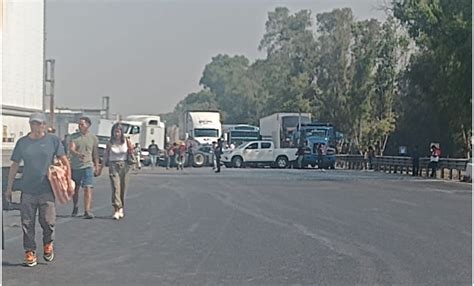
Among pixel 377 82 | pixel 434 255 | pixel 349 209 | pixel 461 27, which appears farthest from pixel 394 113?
pixel 434 255

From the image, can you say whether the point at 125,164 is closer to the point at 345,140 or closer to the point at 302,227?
the point at 302,227

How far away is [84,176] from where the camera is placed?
54.9 feet

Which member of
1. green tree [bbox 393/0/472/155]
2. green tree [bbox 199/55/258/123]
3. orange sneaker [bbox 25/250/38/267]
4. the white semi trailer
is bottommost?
orange sneaker [bbox 25/250/38/267]

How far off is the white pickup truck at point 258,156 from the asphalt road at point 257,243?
107ft

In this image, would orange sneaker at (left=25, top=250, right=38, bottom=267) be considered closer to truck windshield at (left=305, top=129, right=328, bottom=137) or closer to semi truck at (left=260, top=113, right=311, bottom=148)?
truck windshield at (left=305, top=129, right=328, bottom=137)

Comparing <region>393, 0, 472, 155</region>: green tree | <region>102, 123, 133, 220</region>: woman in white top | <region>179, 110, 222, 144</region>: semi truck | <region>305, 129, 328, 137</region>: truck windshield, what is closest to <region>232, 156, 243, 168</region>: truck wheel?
<region>305, 129, 328, 137</region>: truck windshield

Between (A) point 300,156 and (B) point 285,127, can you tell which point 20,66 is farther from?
(B) point 285,127

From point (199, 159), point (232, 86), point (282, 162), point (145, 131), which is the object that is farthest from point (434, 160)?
point (232, 86)

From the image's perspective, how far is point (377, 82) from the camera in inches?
2879

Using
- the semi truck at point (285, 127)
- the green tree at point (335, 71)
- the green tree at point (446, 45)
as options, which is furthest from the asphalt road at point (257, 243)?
the green tree at point (335, 71)

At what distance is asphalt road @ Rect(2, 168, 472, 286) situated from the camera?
1031 cm

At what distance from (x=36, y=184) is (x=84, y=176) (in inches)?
228

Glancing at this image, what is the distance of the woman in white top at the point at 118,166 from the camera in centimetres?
1670

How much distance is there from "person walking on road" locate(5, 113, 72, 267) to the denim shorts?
538cm
